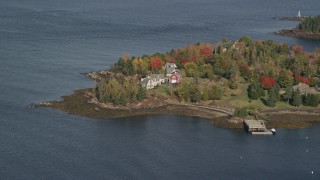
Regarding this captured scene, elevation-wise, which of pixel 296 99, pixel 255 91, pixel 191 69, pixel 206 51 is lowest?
pixel 296 99

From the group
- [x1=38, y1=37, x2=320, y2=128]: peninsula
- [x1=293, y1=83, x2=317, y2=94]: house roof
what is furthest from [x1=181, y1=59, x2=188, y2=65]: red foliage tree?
[x1=293, y1=83, x2=317, y2=94]: house roof

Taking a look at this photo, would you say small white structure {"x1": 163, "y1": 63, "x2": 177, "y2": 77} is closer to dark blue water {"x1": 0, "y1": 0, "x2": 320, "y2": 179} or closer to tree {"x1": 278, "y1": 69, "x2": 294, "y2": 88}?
dark blue water {"x1": 0, "y1": 0, "x2": 320, "y2": 179}

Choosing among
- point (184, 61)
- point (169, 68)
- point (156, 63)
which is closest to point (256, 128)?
point (169, 68)

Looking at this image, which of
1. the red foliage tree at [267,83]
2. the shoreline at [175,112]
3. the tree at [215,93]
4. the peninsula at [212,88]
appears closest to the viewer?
the shoreline at [175,112]

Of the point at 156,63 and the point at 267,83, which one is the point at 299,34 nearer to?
the point at 156,63

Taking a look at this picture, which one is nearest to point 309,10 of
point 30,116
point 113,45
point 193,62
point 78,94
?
point 113,45

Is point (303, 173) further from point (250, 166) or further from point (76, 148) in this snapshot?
point (76, 148)

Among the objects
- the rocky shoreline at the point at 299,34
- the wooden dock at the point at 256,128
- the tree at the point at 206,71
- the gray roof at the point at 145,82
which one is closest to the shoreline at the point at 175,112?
the wooden dock at the point at 256,128

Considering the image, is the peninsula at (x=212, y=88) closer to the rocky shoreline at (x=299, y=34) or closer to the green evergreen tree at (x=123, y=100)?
the green evergreen tree at (x=123, y=100)
